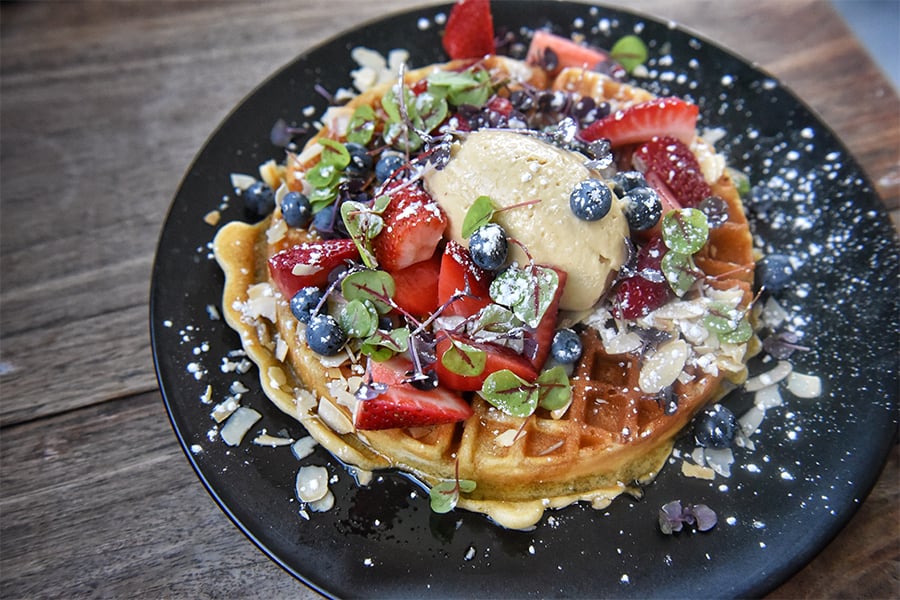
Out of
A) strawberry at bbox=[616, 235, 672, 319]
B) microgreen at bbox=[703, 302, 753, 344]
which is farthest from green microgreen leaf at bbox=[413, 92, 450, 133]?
microgreen at bbox=[703, 302, 753, 344]

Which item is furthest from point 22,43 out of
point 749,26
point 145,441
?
point 749,26

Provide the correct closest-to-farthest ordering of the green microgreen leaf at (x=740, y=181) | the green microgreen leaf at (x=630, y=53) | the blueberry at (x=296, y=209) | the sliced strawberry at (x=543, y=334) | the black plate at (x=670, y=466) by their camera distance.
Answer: the black plate at (x=670, y=466)
the sliced strawberry at (x=543, y=334)
the blueberry at (x=296, y=209)
the green microgreen leaf at (x=740, y=181)
the green microgreen leaf at (x=630, y=53)

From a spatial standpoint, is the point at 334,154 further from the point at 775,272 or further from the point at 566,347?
the point at 775,272

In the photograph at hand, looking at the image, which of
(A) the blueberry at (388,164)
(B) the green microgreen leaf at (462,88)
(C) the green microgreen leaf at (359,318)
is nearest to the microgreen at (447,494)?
(C) the green microgreen leaf at (359,318)

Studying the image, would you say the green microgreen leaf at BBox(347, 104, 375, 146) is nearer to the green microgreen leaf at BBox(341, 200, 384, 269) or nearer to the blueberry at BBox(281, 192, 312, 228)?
the blueberry at BBox(281, 192, 312, 228)

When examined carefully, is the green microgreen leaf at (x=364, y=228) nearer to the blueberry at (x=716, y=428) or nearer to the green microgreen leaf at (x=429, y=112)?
the green microgreen leaf at (x=429, y=112)
